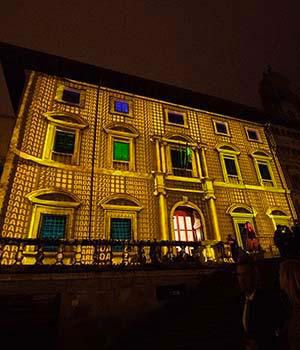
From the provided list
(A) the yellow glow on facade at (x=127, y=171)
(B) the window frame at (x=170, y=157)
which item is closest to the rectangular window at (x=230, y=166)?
(A) the yellow glow on facade at (x=127, y=171)

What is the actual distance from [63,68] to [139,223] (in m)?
11.2

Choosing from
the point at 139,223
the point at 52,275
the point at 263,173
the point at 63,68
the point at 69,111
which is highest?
the point at 63,68

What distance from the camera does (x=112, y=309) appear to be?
267 inches

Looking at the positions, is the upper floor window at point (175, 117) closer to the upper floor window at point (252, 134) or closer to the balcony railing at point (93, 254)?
the upper floor window at point (252, 134)

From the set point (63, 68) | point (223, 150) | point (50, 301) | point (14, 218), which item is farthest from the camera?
point (223, 150)

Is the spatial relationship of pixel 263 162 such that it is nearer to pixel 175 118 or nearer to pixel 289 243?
→ pixel 175 118

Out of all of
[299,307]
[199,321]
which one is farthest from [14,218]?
[299,307]

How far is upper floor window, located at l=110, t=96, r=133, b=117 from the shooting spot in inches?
558

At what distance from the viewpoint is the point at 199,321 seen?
550 cm

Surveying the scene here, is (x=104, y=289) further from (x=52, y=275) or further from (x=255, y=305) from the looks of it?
(x=255, y=305)

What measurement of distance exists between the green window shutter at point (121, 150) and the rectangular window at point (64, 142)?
2.50 metres

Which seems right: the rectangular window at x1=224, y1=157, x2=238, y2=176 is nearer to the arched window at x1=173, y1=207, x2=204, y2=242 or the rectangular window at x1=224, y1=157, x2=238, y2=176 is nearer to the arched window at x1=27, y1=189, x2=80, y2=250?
the arched window at x1=173, y1=207, x2=204, y2=242

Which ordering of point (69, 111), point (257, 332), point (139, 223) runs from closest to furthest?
point (257, 332) < point (139, 223) < point (69, 111)

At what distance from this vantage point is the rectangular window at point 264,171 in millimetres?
15852
